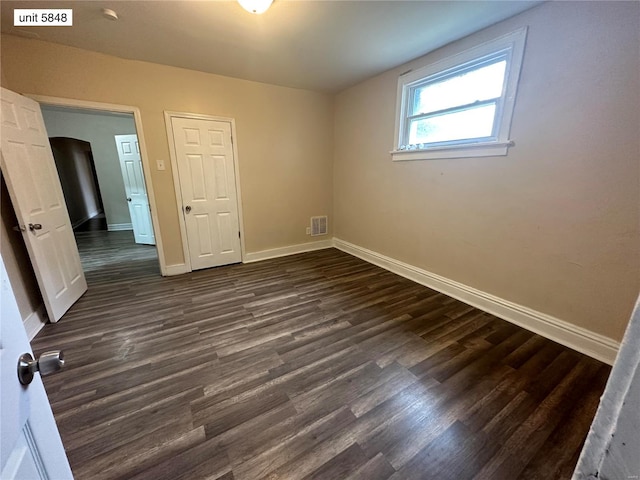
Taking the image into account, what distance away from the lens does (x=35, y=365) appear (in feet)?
1.81

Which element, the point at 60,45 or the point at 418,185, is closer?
the point at 60,45

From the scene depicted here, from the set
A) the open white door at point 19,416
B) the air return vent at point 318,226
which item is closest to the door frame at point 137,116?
the air return vent at point 318,226

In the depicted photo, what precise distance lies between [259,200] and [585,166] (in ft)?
11.5

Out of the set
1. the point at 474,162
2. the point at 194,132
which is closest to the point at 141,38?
the point at 194,132

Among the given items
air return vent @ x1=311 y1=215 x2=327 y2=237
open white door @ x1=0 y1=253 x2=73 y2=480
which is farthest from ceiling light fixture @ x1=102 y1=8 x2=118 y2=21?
air return vent @ x1=311 y1=215 x2=327 y2=237

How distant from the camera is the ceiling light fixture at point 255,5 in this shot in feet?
5.73

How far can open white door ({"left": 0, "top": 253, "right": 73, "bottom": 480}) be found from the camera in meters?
0.46

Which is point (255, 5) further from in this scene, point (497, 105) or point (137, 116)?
point (497, 105)

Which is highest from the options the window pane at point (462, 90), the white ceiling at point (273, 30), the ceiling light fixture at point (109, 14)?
the white ceiling at point (273, 30)

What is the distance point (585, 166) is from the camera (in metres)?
1.80

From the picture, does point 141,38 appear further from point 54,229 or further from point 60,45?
point 54,229

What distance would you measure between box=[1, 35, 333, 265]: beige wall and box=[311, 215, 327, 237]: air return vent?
0.12 meters

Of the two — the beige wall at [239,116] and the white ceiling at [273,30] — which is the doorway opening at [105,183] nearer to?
the beige wall at [239,116]

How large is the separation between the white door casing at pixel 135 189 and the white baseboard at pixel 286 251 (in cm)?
233
